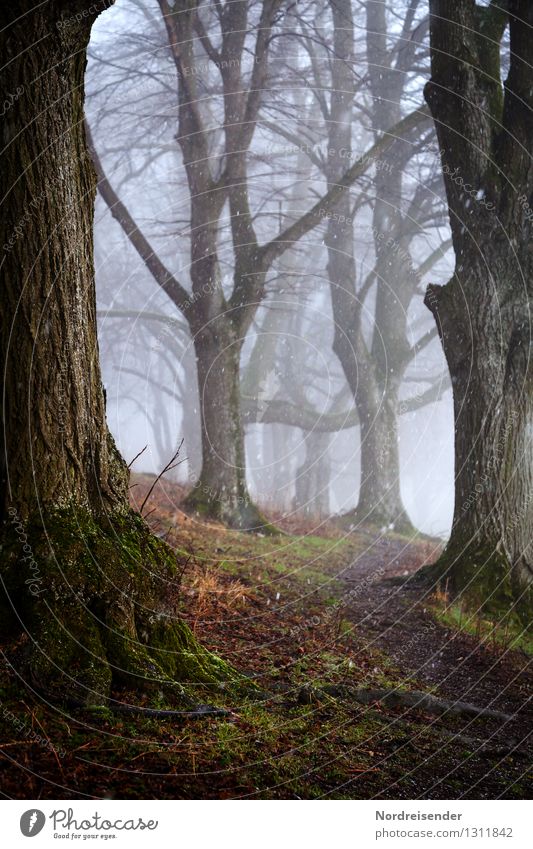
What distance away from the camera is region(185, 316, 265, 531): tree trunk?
12.1 m

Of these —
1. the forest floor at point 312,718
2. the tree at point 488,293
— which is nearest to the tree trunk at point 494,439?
the tree at point 488,293

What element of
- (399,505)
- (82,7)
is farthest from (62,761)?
(399,505)

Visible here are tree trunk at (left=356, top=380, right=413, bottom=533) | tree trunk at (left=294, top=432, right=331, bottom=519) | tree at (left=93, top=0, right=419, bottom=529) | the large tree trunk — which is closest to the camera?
the large tree trunk

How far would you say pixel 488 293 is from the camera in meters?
7.94

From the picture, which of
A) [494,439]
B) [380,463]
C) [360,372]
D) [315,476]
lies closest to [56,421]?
[494,439]

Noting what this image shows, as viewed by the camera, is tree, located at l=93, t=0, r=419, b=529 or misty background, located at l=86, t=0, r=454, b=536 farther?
misty background, located at l=86, t=0, r=454, b=536

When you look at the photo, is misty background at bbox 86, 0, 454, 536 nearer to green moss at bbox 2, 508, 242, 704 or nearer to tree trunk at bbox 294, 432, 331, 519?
tree trunk at bbox 294, 432, 331, 519

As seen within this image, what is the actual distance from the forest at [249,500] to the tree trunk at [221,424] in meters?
0.04

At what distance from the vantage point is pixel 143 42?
14609mm

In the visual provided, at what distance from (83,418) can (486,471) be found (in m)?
4.96

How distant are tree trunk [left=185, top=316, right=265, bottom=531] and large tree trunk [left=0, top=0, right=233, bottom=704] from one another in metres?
7.71

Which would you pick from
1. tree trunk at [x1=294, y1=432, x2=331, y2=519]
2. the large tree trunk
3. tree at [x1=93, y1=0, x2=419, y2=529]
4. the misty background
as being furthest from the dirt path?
tree trunk at [x1=294, y1=432, x2=331, y2=519]
